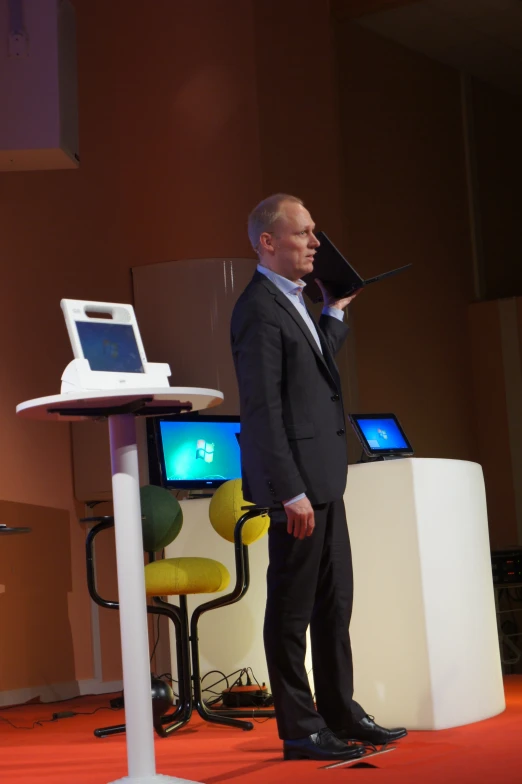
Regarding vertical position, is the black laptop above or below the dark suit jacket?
above

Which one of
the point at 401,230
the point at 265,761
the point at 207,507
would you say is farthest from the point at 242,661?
the point at 401,230

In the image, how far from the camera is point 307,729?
2.90m

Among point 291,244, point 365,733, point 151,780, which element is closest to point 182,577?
point 365,733

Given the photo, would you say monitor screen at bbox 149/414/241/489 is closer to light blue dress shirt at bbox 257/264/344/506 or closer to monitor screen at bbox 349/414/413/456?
monitor screen at bbox 349/414/413/456

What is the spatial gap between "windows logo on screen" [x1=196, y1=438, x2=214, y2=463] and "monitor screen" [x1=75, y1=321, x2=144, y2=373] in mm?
2607

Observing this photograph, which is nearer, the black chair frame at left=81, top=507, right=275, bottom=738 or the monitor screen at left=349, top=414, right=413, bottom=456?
the black chair frame at left=81, top=507, right=275, bottom=738

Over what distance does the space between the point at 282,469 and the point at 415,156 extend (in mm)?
5760

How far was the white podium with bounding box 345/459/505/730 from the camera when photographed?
3408 mm

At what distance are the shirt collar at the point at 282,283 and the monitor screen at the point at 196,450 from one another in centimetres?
195

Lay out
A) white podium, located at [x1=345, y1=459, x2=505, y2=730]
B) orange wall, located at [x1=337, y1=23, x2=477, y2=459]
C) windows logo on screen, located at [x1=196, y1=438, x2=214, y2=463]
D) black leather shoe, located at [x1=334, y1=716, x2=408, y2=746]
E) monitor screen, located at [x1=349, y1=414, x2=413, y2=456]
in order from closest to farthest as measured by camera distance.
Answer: black leather shoe, located at [x1=334, y1=716, x2=408, y2=746] → white podium, located at [x1=345, y1=459, x2=505, y2=730] → monitor screen, located at [x1=349, y1=414, x2=413, y2=456] → windows logo on screen, located at [x1=196, y1=438, x2=214, y2=463] → orange wall, located at [x1=337, y1=23, x2=477, y2=459]

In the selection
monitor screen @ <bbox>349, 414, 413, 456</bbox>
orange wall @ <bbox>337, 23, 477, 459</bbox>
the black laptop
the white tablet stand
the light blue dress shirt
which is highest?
orange wall @ <bbox>337, 23, 477, 459</bbox>

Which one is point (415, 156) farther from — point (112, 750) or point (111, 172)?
point (112, 750)

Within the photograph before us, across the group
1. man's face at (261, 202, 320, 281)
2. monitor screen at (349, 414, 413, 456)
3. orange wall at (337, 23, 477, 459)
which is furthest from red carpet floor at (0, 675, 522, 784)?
orange wall at (337, 23, 477, 459)

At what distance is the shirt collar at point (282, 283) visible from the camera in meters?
3.14
